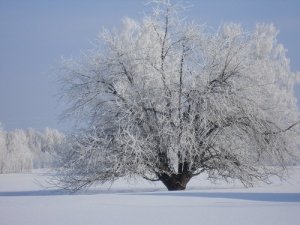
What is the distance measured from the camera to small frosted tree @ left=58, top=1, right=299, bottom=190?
16.4 meters

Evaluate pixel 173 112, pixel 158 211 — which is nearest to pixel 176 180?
pixel 173 112

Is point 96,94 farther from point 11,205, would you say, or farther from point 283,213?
point 283,213

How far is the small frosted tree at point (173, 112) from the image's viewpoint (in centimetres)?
1644

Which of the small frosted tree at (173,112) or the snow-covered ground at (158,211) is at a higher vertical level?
the small frosted tree at (173,112)

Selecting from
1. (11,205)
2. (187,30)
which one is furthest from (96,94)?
(11,205)

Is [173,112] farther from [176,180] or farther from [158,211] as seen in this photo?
[158,211]

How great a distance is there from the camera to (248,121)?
1680 centimetres

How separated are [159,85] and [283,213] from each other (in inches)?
326

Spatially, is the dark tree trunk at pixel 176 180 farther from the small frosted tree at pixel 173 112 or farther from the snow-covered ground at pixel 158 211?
the snow-covered ground at pixel 158 211

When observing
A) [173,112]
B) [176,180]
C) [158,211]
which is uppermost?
[173,112]

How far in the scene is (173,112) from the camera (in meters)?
16.7

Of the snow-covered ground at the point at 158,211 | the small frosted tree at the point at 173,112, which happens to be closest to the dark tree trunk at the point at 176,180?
the small frosted tree at the point at 173,112

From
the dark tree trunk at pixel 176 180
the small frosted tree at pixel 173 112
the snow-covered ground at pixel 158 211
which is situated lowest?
the snow-covered ground at pixel 158 211

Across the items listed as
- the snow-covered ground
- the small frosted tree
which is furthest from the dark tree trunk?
the snow-covered ground
